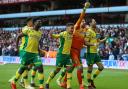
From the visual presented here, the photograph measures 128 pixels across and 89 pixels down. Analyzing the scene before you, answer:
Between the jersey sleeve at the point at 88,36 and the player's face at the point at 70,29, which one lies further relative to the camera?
the jersey sleeve at the point at 88,36

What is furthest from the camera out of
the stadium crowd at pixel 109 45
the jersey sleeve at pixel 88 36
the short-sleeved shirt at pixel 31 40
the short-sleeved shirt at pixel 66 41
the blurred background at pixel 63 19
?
the blurred background at pixel 63 19

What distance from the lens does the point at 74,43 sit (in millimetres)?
15484

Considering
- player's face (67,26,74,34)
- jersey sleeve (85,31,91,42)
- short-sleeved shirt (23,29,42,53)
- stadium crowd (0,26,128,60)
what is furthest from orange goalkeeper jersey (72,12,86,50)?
stadium crowd (0,26,128,60)

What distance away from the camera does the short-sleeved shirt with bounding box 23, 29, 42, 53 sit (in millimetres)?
14445

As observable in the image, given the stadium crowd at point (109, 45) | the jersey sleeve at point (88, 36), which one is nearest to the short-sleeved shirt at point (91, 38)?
the jersey sleeve at point (88, 36)

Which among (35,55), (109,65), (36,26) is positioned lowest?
(109,65)

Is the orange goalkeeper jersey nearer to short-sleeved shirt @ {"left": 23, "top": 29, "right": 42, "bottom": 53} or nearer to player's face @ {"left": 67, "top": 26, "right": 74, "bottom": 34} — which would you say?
player's face @ {"left": 67, "top": 26, "right": 74, "bottom": 34}

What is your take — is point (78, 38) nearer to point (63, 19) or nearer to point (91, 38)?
point (91, 38)

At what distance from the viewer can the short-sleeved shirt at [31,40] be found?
14.4 m

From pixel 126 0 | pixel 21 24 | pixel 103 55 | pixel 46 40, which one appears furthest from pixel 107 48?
pixel 21 24

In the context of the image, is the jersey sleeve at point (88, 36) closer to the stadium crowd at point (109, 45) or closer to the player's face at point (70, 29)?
the player's face at point (70, 29)

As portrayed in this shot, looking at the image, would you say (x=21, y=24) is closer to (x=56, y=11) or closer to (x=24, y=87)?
(x=56, y=11)

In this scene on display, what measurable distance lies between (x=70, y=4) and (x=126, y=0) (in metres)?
8.22

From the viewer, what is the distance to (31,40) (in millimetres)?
14516
